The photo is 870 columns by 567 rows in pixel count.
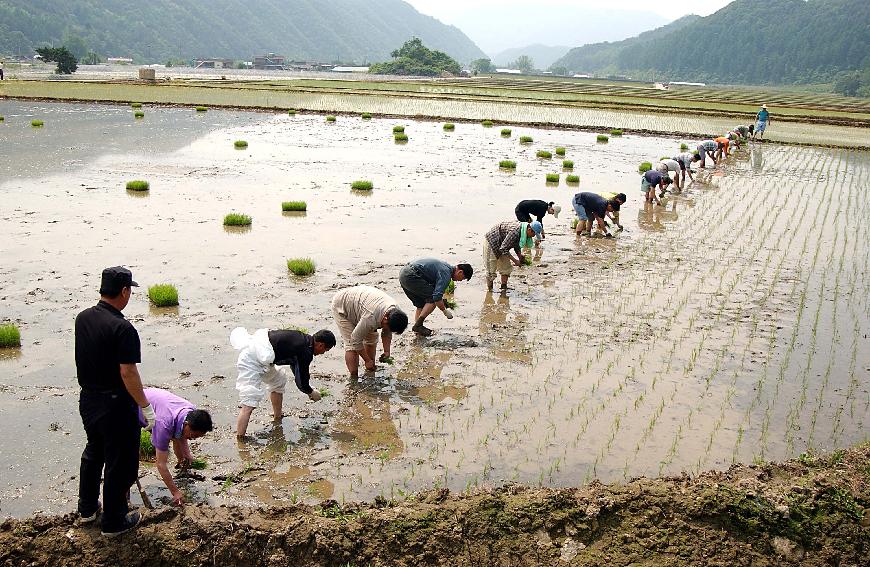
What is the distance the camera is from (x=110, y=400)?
448 centimetres

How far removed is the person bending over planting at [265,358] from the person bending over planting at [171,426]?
2.30ft

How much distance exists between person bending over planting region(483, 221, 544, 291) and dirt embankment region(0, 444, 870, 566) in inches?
191

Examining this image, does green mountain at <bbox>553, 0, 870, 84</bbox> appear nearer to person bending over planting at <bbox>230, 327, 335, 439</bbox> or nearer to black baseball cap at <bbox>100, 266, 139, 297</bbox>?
person bending over planting at <bbox>230, 327, 335, 439</bbox>

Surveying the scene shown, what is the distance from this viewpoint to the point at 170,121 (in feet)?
99.0

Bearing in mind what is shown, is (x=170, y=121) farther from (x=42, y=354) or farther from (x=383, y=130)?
(x=42, y=354)

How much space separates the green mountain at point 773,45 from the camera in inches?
6206

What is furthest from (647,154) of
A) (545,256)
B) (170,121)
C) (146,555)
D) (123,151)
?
(146,555)

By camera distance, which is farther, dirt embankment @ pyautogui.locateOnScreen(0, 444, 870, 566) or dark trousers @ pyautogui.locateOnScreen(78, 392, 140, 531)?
dirt embankment @ pyautogui.locateOnScreen(0, 444, 870, 566)

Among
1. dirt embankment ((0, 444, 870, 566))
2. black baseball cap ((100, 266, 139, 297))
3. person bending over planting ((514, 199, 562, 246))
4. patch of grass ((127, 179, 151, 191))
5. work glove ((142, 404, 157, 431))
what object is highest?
black baseball cap ((100, 266, 139, 297))

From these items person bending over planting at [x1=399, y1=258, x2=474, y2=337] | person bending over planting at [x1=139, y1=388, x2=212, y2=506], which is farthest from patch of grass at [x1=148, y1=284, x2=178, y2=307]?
person bending over planting at [x1=139, y1=388, x2=212, y2=506]

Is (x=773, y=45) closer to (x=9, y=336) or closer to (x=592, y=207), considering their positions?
(x=592, y=207)

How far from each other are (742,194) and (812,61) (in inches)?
6570

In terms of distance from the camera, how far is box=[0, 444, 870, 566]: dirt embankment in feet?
15.0

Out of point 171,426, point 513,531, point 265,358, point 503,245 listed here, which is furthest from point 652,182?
point 171,426
